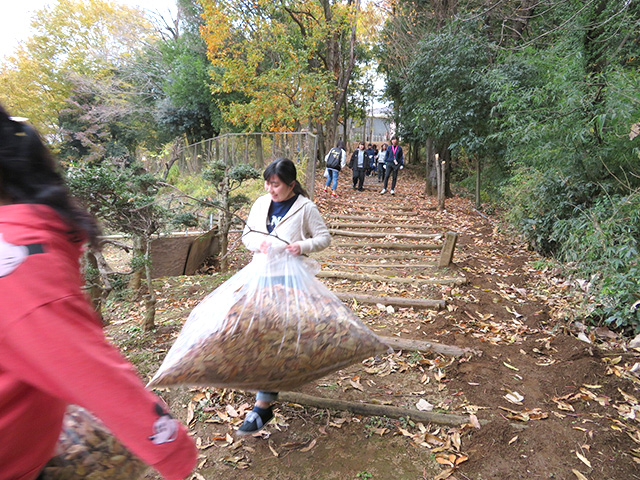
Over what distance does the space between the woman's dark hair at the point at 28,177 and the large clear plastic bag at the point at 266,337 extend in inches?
44.6

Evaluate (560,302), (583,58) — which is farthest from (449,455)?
(583,58)

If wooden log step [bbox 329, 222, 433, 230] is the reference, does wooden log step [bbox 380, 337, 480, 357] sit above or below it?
below

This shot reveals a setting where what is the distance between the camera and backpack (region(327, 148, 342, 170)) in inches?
407

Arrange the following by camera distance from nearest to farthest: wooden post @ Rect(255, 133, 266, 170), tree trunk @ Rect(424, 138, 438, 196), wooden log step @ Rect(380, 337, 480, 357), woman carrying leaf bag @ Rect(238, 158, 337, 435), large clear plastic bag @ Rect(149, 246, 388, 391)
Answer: large clear plastic bag @ Rect(149, 246, 388, 391), woman carrying leaf bag @ Rect(238, 158, 337, 435), wooden log step @ Rect(380, 337, 480, 357), wooden post @ Rect(255, 133, 266, 170), tree trunk @ Rect(424, 138, 438, 196)

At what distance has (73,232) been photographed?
0.77m

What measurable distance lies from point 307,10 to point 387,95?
6.67 meters

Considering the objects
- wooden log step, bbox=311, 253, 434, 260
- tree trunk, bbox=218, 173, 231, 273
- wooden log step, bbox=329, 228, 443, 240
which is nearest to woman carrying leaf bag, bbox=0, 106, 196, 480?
tree trunk, bbox=218, 173, 231, 273

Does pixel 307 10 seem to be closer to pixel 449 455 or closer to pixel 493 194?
pixel 493 194

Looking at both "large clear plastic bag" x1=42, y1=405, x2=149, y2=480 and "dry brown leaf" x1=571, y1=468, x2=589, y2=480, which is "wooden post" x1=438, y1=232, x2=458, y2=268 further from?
"large clear plastic bag" x1=42, y1=405, x2=149, y2=480

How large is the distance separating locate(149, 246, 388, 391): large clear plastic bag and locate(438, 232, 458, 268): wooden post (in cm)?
340

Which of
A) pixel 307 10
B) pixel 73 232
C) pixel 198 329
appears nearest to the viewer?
pixel 73 232

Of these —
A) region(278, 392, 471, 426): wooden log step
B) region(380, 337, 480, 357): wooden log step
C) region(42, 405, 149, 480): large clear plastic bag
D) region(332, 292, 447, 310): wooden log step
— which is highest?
region(42, 405, 149, 480): large clear plastic bag

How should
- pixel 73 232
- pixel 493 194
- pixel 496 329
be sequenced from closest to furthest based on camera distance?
pixel 73 232, pixel 496 329, pixel 493 194

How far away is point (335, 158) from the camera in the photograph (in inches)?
408
